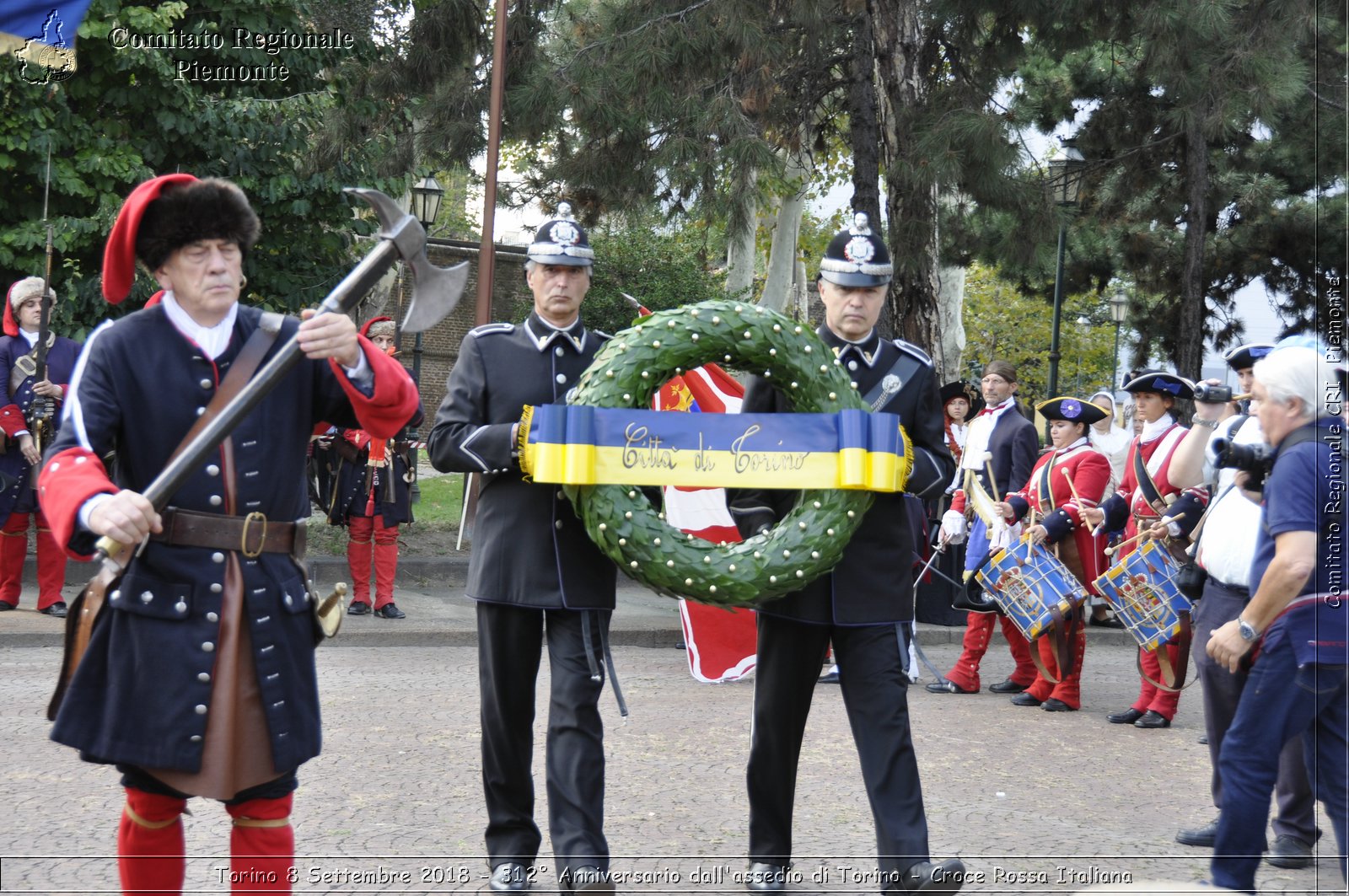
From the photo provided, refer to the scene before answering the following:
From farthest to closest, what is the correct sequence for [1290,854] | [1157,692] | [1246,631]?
[1157,692] < [1290,854] < [1246,631]

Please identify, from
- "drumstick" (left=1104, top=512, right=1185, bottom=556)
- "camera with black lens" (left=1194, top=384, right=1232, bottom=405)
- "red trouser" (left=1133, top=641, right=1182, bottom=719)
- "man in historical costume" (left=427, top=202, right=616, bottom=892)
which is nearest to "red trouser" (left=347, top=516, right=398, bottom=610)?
"drumstick" (left=1104, top=512, right=1185, bottom=556)

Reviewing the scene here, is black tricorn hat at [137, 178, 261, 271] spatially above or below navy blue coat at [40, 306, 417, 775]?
above

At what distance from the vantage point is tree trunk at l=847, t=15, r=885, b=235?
47.8 ft

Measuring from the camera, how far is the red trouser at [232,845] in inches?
143

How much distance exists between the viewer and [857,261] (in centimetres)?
506

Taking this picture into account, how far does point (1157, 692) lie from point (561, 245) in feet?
18.2

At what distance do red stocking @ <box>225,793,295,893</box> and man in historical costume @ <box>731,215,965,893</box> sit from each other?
5.97 feet

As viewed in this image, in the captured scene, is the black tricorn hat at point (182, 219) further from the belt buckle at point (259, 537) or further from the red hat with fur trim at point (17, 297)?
the red hat with fur trim at point (17, 297)

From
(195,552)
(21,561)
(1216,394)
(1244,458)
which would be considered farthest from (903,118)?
(195,552)

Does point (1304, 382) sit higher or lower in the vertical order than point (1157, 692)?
higher

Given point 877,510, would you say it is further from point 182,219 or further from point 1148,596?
point 1148,596

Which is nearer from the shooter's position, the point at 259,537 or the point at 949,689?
the point at 259,537

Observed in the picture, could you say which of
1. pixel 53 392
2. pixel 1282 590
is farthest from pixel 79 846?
pixel 53 392

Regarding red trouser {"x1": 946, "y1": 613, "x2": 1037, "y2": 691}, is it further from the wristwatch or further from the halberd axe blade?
the halberd axe blade
